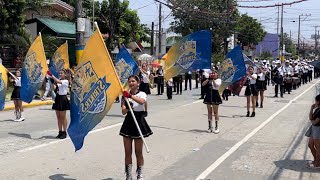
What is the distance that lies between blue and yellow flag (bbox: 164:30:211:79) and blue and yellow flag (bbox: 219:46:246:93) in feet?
5.08

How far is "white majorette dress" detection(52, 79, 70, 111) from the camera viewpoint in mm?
10820

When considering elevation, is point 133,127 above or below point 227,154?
above

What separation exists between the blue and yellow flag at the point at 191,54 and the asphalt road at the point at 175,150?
5.56 feet

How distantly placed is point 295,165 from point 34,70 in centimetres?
688

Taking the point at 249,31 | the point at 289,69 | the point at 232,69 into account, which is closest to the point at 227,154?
the point at 232,69

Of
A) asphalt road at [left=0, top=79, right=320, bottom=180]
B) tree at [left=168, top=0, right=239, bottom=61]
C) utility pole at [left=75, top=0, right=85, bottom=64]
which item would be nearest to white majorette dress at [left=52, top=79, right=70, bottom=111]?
asphalt road at [left=0, top=79, right=320, bottom=180]

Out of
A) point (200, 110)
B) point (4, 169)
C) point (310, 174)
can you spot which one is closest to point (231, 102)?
point (200, 110)

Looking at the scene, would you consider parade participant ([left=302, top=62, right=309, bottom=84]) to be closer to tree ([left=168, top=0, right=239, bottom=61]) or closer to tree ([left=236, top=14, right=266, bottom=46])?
tree ([left=168, top=0, right=239, bottom=61])

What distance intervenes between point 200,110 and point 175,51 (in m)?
5.05

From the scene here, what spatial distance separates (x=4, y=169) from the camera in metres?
7.69

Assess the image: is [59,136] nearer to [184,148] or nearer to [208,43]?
[184,148]

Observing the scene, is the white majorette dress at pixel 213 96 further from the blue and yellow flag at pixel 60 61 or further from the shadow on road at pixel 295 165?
the blue and yellow flag at pixel 60 61

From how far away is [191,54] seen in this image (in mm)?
12453

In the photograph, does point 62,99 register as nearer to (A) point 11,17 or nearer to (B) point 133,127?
(B) point 133,127
